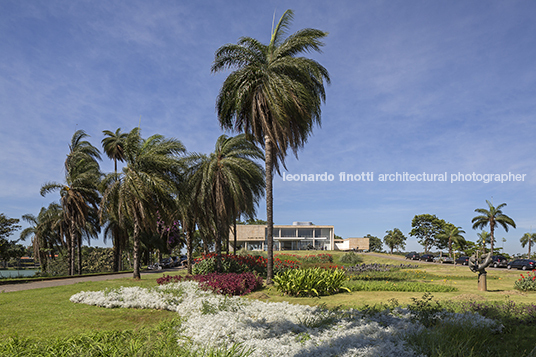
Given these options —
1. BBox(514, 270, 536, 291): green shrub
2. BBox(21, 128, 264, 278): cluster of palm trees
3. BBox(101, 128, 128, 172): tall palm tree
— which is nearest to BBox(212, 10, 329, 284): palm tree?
BBox(21, 128, 264, 278): cluster of palm trees

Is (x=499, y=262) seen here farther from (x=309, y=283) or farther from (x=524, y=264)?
(x=309, y=283)

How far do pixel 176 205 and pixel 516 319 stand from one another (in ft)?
56.8

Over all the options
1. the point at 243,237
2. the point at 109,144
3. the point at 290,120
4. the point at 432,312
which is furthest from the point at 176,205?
the point at 243,237

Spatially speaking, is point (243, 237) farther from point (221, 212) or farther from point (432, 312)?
point (432, 312)

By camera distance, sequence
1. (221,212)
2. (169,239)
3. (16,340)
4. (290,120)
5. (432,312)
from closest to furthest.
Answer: (16,340) < (432,312) < (290,120) < (221,212) < (169,239)

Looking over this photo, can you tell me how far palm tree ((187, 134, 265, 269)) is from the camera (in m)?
16.4

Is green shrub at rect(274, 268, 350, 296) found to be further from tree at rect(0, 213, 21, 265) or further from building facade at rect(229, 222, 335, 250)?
building facade at rect(229, 222, 335, 250)

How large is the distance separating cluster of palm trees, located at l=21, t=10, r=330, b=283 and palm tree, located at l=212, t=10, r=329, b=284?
0.14 ft

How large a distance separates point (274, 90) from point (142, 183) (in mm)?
9256

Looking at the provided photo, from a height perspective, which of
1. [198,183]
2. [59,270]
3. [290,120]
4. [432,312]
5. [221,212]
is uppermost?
[290,120]

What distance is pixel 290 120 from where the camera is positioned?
1478 cm

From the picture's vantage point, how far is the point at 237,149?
18141 mm

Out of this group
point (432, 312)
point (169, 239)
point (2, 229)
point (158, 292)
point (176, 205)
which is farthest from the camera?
point (169, 239)

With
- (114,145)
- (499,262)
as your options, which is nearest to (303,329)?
(114,145)
